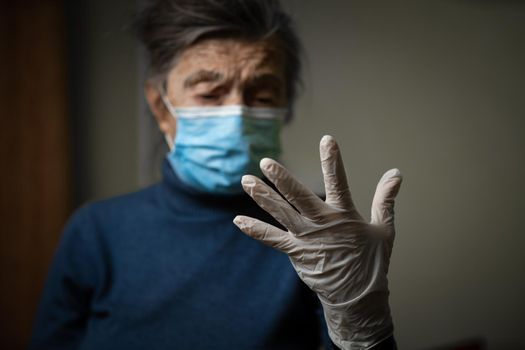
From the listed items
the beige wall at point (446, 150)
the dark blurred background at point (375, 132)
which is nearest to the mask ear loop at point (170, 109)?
the dark blurred background at point (375, 132)

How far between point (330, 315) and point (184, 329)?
1.29ft

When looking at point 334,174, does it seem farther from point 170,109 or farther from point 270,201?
point 170,109

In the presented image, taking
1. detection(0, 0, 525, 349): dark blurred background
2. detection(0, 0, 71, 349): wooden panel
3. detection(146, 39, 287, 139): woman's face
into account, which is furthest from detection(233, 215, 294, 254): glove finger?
detection(0, 0, 71, 349): wooden panel

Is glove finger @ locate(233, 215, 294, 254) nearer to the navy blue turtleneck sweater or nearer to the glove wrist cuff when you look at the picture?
the glove wrist cuff

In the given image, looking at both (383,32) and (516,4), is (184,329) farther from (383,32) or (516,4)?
(516,4)

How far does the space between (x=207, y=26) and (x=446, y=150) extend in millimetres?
578

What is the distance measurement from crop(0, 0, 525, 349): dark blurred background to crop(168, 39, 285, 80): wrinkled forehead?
Answer: 27 centimetres

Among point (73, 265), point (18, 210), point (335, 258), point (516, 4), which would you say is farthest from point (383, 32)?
point (18, 210)

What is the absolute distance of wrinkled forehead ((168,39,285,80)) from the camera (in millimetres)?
870

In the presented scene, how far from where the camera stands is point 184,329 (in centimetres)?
86

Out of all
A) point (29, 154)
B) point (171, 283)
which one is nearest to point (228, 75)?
point (171, 283)

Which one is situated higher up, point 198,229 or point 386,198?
point 386,198

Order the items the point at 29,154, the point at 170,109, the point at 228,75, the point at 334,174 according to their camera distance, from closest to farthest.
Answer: the point at 334,174 < the point at 228,75 < the point at 170,109 < the point at 29,154

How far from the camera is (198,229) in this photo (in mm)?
956
